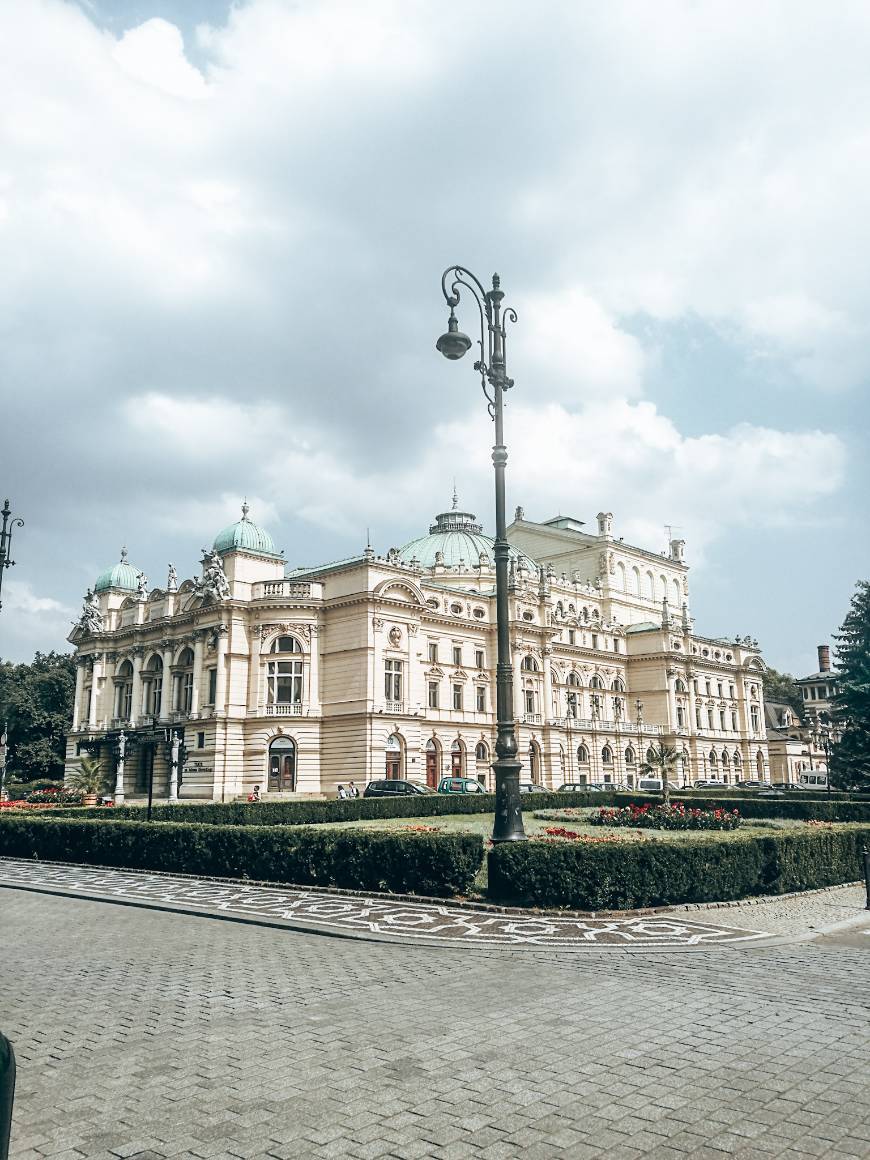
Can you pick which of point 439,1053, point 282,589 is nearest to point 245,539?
point 282,589

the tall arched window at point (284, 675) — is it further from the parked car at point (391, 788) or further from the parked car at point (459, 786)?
the parked car at point (459, 786)

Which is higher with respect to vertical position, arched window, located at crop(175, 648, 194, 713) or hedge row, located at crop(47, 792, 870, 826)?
arched window, located at crop(175, 648, 194, 713)

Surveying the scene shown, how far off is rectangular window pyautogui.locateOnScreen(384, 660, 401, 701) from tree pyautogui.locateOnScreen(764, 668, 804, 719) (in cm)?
7610

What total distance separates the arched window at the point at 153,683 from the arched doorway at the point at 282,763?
1316 centimetres

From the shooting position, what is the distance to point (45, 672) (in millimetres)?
84125

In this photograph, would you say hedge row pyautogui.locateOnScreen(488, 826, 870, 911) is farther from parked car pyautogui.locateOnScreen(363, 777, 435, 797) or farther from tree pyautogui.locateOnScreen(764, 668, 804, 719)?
tree pyautogui.locateOnScreen(764, 668, 804, 719)

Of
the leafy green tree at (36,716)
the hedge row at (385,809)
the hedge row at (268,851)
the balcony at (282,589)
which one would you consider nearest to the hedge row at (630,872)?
the hedge row at (268,851)

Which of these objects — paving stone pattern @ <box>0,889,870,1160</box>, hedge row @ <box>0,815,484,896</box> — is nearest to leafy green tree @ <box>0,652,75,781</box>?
hedge row @ <box>0,815,484,896</box>

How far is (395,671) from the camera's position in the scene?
5919 centimetres

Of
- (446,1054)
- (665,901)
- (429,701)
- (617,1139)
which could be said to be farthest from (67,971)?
(429,701)

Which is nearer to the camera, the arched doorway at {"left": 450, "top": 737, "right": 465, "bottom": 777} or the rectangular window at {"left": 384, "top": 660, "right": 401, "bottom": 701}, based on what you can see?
the rectangular window at {"left": 384, "top": 660, "right": 401, "bottom": 701}

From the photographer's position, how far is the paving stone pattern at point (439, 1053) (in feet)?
19.1

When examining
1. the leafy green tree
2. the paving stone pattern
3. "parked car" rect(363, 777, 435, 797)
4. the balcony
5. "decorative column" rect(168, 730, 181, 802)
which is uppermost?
the balcony

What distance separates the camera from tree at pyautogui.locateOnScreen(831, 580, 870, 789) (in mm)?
56969
